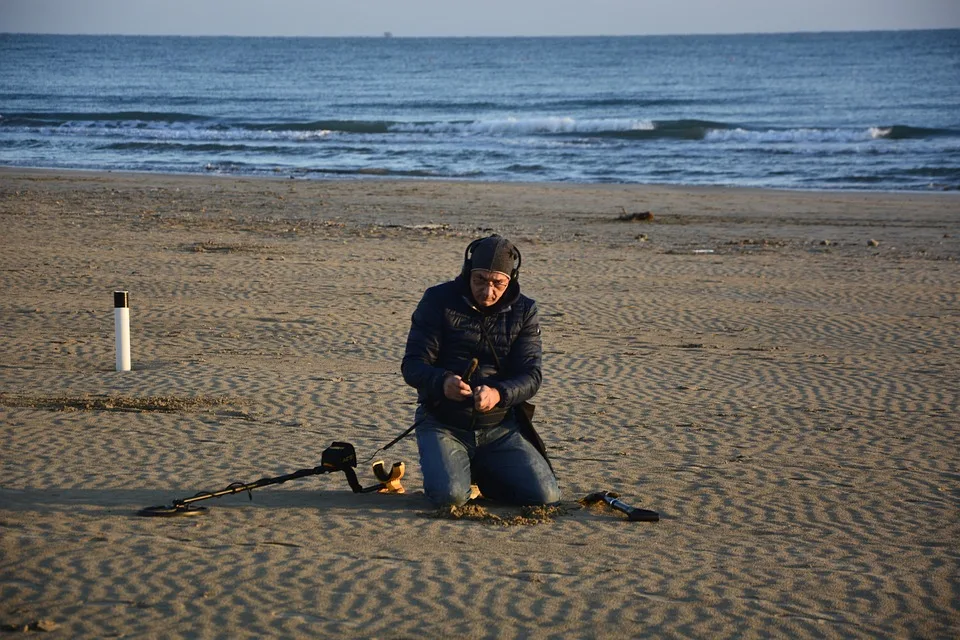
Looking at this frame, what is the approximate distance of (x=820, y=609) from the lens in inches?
195

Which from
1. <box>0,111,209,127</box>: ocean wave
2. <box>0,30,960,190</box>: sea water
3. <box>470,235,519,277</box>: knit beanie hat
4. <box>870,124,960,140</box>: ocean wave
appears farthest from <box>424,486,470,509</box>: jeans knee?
<box>0,111,209,127</box>: ocean wave

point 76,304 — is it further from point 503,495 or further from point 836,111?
point 836,111

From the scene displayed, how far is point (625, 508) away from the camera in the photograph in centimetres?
605

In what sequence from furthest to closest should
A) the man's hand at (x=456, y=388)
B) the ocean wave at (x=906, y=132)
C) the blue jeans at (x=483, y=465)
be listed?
the ocean wave at (x=906, y=132), the blue jeans at (x=483, y=465), the man's hand at (x=456, y=388)

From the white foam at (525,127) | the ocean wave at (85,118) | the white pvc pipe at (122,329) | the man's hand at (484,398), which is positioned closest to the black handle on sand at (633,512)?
the man's hand at (484,398)

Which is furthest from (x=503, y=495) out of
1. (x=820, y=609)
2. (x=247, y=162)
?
(x=247, y=162)

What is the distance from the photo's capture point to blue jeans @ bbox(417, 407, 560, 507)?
6.13 metres

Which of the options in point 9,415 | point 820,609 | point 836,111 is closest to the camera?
point 820,609

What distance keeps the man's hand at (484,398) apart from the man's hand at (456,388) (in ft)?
0.16

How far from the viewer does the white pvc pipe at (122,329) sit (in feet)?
29.9

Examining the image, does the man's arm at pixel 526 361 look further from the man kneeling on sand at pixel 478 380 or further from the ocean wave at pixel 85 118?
the ocean wave at pixel 85 118

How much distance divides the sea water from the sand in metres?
15.0

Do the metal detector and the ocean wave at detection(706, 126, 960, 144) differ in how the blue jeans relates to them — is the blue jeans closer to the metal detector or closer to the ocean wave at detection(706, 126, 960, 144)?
the metal detector

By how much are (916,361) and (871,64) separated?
279 ft
